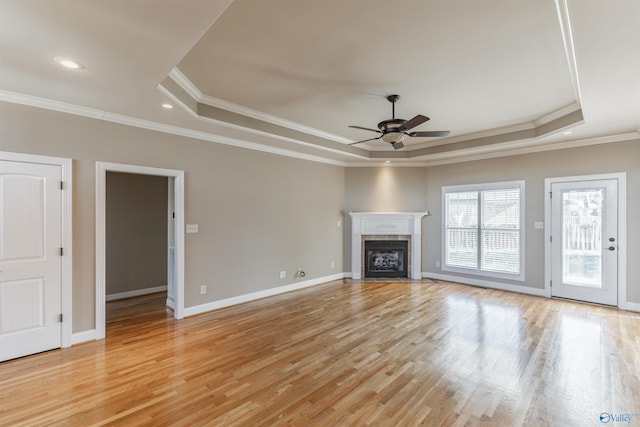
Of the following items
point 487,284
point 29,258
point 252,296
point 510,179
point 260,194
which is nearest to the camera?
point 29,258

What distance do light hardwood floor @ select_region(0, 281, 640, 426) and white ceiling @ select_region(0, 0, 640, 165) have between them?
2719 mm

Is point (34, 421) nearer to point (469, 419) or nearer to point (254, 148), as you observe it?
point (469, 419)

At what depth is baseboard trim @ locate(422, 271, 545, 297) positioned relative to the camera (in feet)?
17.9

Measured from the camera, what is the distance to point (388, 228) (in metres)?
6.71

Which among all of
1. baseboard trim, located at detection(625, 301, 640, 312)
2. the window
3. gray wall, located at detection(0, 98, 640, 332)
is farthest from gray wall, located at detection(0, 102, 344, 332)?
baseboard trim, located at detection(625, 301, 640, 312)

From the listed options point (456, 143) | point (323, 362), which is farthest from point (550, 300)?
point (323, 362)

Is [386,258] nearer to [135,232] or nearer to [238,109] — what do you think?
[238,109]

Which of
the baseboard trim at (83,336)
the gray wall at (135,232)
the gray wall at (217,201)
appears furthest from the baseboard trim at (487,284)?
the baseboard trim at (83,336)

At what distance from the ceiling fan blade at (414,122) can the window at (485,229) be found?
11.1 ft

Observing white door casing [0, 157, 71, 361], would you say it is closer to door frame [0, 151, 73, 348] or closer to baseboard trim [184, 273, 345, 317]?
door frame [0, 151, 73, 348]

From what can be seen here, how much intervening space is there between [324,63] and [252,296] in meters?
3.84

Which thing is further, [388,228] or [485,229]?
[388,228]

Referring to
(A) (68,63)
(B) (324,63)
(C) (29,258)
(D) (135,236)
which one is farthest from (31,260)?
(B) (324,63)

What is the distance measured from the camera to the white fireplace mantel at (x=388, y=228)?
669cm
